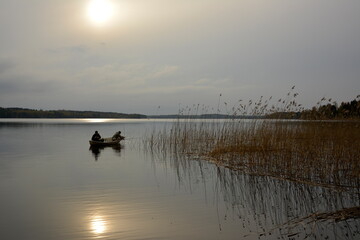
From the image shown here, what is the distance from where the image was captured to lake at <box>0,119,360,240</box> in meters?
5.13

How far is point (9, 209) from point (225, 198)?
4.50 m

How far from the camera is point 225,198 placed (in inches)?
290

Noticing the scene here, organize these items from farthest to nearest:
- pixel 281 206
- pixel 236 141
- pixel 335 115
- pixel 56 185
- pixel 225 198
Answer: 1. pixel 236 141
2. pixel 335 115
3. pixel 56 185
4. pixel 225 198
5. pixel 281 206

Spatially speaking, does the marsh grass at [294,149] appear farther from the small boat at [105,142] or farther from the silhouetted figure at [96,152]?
the small boat at [105,142]

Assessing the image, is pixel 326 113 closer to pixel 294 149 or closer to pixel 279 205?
pixel 294 149

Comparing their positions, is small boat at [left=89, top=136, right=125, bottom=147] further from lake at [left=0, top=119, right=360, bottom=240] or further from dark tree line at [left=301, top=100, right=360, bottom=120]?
dark tree line at [left=301, top=100, right=360, bottom=120]

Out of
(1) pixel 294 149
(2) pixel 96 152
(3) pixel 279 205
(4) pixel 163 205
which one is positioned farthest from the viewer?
(2) pixel 96 152

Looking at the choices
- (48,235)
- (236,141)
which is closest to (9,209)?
(48,235)

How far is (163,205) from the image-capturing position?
22.6 feet

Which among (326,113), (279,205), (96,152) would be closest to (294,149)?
(326,113)

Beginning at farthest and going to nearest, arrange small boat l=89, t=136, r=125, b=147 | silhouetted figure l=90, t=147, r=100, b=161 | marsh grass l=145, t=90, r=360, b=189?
small boat l=89, t=136, r=125, b=147 → silhouetted figure l=90, t=147, r=100, b=161 → marsh grass l=145, t=90, r=360, b=189

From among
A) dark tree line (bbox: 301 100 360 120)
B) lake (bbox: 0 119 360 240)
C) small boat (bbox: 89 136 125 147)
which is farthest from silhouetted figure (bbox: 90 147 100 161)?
dark tree line (bbox: 301 100 360 120)

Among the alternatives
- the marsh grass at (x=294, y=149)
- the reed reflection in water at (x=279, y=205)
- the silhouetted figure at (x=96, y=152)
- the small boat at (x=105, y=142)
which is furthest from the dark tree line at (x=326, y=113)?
the small boat at (x=105, y=142)

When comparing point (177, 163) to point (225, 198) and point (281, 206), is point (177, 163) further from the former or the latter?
point (281, 206)
